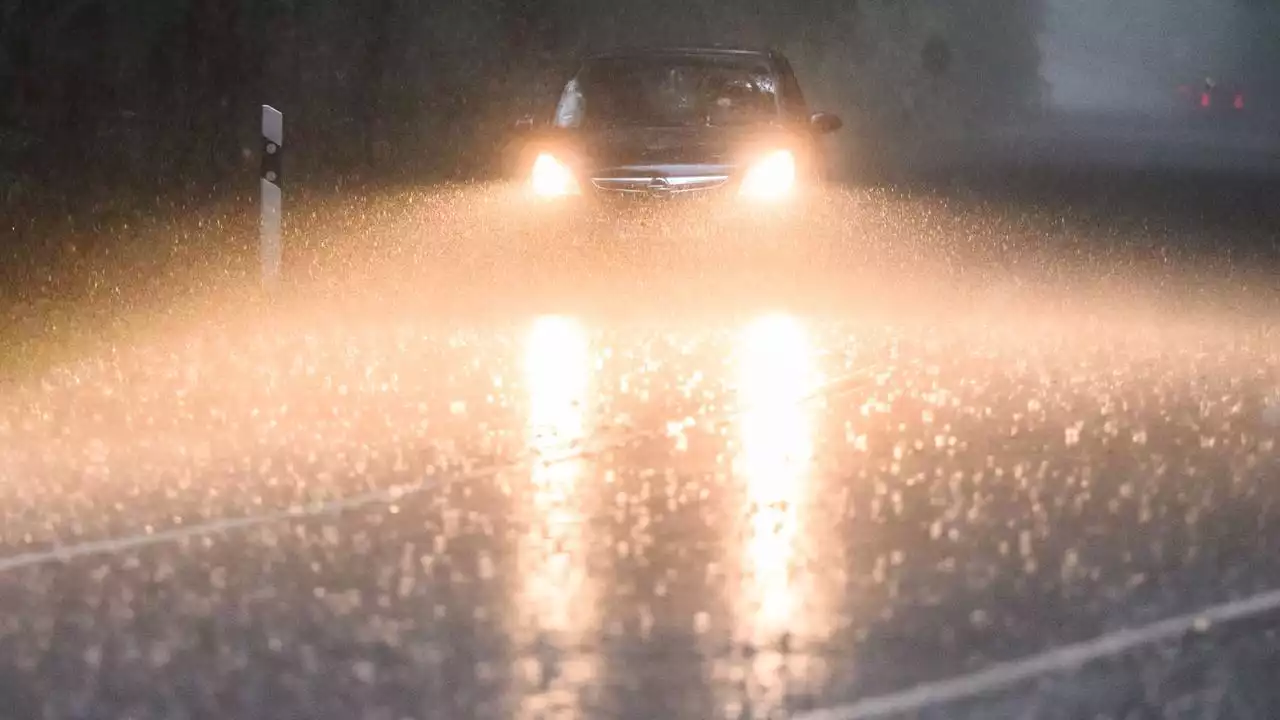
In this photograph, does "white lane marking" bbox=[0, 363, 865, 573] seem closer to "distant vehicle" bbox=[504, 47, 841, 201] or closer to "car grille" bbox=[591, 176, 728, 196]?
"car grille" bbox=[591, 176, 728, 196]

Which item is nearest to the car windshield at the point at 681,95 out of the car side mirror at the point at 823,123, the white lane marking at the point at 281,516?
the car side mirror at the point at 823,123

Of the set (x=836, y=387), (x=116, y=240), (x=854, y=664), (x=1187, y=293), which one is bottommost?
(x=854, y=664)

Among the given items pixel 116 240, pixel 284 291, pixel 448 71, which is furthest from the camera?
pixel 448 71

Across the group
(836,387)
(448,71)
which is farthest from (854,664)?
(448,71)

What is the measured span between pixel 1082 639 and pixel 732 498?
240cm

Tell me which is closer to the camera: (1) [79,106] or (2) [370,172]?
(2) [370,172]

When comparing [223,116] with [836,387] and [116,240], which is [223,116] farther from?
[836,387]

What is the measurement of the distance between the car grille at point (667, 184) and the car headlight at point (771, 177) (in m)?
0.24

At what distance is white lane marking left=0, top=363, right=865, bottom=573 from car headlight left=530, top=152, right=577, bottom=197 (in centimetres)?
709

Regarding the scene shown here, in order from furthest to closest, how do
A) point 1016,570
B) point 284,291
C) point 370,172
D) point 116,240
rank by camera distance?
1. point 370,172
2. point 116,240
3. point 284,291
4. point 1016,570

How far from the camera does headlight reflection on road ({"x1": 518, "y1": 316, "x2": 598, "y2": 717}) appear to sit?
6.34 m

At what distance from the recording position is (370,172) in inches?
1089

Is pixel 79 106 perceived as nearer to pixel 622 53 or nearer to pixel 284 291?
pixel 622 53

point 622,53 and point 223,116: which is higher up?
point 223,116
